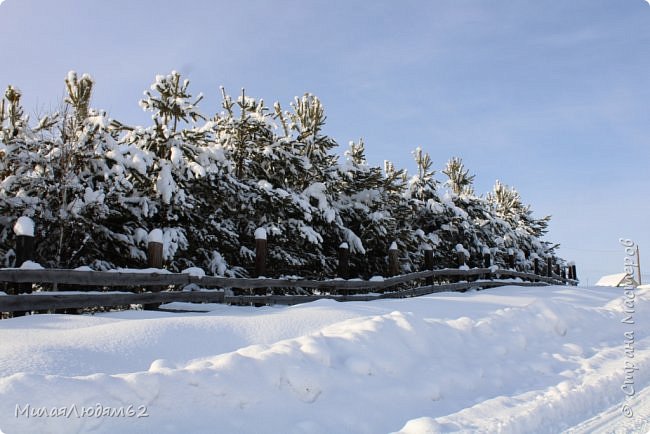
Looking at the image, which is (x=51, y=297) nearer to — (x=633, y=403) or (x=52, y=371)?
(x=52, y=371)

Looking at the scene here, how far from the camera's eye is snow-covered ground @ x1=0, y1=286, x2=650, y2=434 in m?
3.66

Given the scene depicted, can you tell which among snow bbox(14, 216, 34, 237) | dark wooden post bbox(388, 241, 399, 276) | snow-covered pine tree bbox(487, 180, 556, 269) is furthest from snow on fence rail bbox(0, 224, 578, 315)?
snow-covered pine tree bbox(487, 180, 556, 269)

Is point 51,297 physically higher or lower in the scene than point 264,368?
higher

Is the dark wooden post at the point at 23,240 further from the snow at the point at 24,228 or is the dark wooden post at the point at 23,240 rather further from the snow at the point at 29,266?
the snow at the point at 29,266

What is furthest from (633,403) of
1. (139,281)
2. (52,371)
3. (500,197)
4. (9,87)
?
(500,197)

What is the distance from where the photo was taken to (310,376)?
4547 millimetres

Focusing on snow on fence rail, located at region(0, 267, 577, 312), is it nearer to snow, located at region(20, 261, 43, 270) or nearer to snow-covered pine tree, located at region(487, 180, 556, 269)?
snow, located at region(20, 261, 43, 270)

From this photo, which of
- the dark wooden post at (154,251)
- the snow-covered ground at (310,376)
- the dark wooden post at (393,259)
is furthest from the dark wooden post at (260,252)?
the dark wooden post at (393,259)

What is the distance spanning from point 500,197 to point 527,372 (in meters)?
28.6

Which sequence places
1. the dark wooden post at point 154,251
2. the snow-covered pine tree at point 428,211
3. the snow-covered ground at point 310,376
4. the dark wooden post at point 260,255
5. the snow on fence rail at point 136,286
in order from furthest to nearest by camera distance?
the snow-covered pine tree at point 428,211, the dark wooden post at point 260,255, the dark wooden post at point 154,251, the snow on fence rail at point 136,286, the snow-covered ground at point 310,376

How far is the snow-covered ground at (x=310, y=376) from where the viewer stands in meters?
3.66

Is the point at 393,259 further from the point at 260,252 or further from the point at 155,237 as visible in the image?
the point at 155,237

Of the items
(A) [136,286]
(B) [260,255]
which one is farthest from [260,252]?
(A) [136,286]

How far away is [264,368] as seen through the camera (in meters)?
4.52
